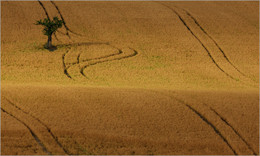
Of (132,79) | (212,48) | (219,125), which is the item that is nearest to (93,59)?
(132,79)

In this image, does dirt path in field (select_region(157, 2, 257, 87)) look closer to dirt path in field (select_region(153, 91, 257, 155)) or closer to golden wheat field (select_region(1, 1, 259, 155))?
golden wheat field (select_region(1, 1, 259, 155))

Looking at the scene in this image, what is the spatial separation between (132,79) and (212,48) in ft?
30.1

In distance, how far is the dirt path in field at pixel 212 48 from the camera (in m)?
20.0

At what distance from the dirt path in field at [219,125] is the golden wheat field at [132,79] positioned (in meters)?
0.03

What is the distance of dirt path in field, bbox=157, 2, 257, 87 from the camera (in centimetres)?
1997

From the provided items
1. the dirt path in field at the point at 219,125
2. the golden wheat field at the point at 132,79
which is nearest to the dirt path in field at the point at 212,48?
the golden wheat field at the point at 132,79

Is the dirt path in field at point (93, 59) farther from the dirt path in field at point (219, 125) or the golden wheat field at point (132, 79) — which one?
the dirt path in field at point (219, 125)

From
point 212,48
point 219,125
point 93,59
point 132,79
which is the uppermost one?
point 219,125

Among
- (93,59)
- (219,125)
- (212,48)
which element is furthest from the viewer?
(212,48)

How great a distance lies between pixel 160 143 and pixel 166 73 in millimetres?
9798

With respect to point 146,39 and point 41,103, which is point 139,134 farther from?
point 146,39

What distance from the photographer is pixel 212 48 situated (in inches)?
983

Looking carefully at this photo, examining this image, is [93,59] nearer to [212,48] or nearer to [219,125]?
Answer: [212,48]

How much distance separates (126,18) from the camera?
30062 millimetres
